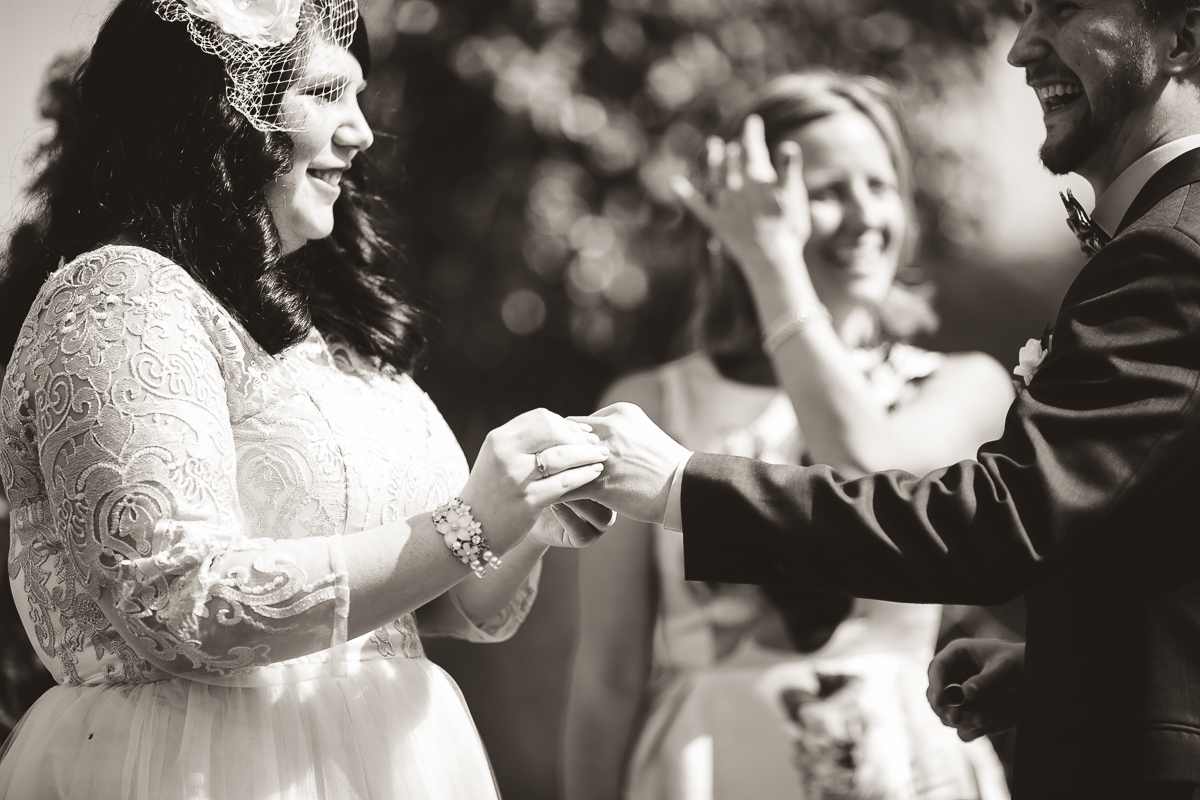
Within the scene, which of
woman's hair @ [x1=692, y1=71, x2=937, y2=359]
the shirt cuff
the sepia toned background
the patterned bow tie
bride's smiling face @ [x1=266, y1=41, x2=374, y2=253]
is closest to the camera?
the shirt cuff

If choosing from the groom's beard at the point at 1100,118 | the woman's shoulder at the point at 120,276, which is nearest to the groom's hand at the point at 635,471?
the woman's shoulder at the point at 120,276

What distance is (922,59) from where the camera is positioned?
7.18 metres

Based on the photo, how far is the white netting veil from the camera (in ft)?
7.43

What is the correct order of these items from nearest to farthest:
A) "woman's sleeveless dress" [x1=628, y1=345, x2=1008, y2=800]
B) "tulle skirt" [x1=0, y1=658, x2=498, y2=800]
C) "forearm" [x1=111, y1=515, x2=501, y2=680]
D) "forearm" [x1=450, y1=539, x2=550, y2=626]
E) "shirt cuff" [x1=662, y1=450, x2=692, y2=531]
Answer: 1. "forearm" [x1=111, y1=515, x2=501, y2=680]
2. "tulle skirt" [x1=0, y1=658, x2=498, y2=800]
3. "shirt cuff" [x1=662, y1=450, x2=692, y2=531]
4. "forearm" [x1=450, y1=539, x2=550, y2=626]
5. "woman's sleeveless dress" [x1=628, y1=345, x2=1008, y2=800]

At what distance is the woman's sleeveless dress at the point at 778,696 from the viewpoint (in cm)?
314

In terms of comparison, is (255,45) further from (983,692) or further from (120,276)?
(983,692)

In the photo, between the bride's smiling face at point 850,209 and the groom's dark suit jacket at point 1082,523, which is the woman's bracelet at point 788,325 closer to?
the bride's smiling face at point 850,209

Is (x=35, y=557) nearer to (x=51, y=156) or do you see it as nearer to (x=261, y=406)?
(x=261, y=406)

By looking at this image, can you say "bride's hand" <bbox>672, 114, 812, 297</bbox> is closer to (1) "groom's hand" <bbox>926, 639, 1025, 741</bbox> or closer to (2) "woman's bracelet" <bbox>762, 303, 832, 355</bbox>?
(2) "woman's bracelet" <bbox>762, 303, 832, 355</bbox>

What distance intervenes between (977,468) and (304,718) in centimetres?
131

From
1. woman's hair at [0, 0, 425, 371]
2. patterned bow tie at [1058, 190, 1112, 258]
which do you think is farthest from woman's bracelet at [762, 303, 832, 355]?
woman's hair at [0, 0, 425, 371]

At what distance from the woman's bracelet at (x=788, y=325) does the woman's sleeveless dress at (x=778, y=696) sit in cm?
32

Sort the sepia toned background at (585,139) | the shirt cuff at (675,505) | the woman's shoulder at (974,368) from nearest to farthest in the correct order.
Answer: the shirt cuff at (675,505) → the woman's shoulder at (974,368) → the sepia toned background at (585,139)

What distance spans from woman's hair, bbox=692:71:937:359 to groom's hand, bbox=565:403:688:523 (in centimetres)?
153
